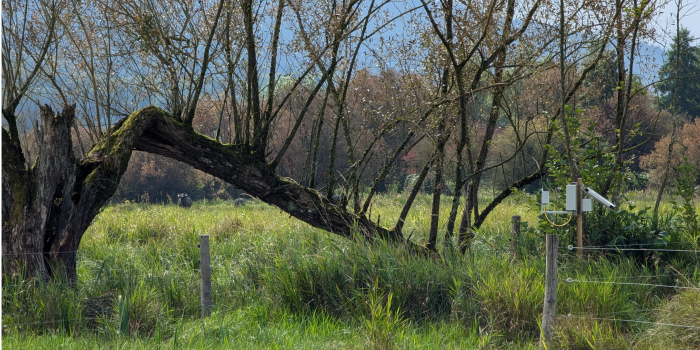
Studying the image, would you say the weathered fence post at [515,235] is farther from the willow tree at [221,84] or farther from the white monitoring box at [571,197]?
the white monitoring box at [571,197]

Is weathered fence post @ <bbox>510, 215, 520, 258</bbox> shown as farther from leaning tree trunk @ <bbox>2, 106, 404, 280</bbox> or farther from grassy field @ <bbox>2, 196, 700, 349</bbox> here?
leaning tree trunk @ <bbox>2, 106, 404, 280</bbox>

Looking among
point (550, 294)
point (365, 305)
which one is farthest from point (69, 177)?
point (550, 294)

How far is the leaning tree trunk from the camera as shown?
195 inches

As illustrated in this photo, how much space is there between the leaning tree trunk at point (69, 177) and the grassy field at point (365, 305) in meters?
0.35

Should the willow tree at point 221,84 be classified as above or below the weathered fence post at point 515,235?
above

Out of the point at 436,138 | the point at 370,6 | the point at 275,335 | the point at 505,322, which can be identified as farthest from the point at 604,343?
the point at 370,6

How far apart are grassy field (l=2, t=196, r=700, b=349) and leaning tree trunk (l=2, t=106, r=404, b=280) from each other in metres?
0.35

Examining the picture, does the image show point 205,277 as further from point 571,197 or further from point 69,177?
point 571,197

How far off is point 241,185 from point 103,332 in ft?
6.92

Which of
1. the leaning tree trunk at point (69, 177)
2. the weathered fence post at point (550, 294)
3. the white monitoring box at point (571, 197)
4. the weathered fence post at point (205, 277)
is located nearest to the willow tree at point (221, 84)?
the leaning tree trunk at point (69, 177)

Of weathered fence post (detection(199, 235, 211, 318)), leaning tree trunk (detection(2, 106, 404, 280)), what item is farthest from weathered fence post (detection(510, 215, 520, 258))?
weathered fence post (detection(199, 235, 211, 318))

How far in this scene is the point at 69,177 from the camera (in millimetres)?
5098

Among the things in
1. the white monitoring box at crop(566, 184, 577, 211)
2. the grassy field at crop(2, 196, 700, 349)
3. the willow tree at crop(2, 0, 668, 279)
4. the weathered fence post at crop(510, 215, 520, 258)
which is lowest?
the grassy field at crop(2, 196, 700, 349)

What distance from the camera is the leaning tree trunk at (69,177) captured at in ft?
16.2
